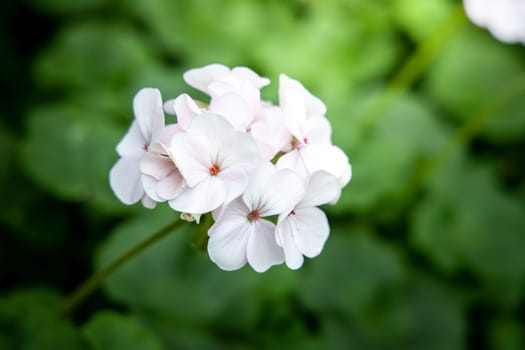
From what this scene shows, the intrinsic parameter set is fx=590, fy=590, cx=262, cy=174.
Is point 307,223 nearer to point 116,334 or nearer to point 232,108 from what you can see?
point 232,108

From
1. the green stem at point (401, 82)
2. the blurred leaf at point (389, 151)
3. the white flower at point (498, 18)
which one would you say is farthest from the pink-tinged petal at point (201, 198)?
the green stem at point (401, 82)

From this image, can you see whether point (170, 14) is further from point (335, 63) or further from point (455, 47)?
point (455, 47)

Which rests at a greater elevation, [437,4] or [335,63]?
[437,4]

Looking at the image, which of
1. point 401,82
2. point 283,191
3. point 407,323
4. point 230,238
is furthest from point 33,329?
point 401,82

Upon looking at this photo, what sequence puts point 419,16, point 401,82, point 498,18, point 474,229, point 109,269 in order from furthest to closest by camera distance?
point 419,16
point 401,82
point 474,229
point 498,18
point 109,269

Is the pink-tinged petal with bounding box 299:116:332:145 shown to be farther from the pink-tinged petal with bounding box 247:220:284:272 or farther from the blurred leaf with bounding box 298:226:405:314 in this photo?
the blurred leaf with bounding box 298:226:405:314

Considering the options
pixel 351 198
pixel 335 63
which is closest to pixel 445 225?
pixel 351 198

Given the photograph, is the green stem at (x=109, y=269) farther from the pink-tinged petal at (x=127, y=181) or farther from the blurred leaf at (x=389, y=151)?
the blurred leaf at (x=389, y=151)
